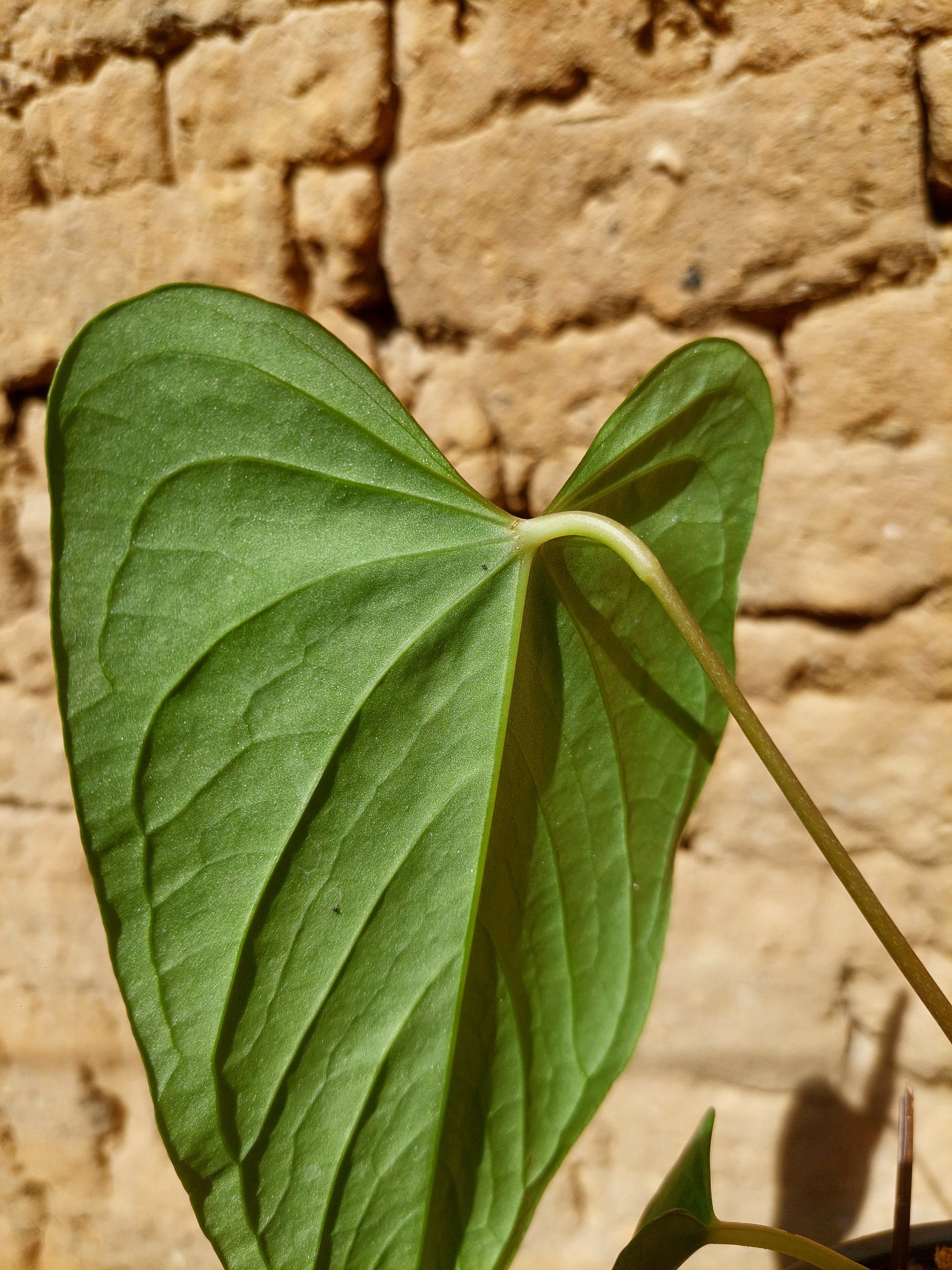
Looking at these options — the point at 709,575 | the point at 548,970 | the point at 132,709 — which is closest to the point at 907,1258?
the point at 548,970

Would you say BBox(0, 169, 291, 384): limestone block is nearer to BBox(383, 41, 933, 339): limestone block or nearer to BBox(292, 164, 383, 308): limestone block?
BBox(292, 164, 383, 308): limestone block

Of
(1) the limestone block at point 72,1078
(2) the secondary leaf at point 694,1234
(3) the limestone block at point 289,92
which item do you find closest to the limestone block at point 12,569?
(1) the limestone block at point 72,1078

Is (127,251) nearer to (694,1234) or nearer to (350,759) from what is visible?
(350,759)

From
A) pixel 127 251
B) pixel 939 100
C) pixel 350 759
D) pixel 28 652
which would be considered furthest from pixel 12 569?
pixel 939 100

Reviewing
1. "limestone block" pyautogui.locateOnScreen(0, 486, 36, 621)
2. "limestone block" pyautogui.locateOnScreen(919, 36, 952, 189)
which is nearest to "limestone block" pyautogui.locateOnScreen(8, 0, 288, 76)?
"limestone block" pyautogui.locateOnScreen(0, 486, 36, 621)

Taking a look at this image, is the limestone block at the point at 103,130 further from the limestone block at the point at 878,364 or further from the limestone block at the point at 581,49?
the limestone block at the point at 878,364

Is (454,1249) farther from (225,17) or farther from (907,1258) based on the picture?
(225,17)
